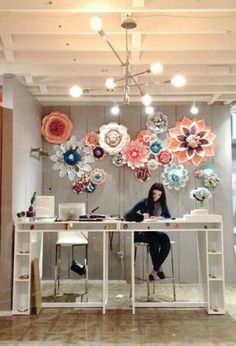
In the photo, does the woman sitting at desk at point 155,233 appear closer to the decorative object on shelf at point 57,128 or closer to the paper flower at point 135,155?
the paper flower at point 135,155

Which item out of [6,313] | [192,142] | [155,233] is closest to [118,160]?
[192,142]

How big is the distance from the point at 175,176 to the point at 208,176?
49cm

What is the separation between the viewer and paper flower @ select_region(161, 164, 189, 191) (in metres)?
5.95

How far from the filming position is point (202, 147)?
5965 mm

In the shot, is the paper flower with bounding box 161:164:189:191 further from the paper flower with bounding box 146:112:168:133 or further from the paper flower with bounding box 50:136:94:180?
the paper flower with bounding box 50:136:94:180

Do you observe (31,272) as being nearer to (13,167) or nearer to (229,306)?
(13,167)

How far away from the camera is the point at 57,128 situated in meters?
5.96

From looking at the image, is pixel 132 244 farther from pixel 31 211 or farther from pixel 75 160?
pixel 75 160

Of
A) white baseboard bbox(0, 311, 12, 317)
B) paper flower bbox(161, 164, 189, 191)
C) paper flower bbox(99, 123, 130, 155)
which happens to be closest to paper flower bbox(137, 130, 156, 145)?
paper flower bbox(99, 123, 130, 155)

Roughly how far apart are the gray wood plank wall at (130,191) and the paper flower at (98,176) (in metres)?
0.08

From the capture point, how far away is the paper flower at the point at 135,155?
19.5ft

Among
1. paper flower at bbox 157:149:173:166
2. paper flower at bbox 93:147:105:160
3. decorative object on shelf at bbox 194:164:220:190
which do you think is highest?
paper flower at bbox 93:147:105:160

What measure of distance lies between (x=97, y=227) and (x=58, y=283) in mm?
1561

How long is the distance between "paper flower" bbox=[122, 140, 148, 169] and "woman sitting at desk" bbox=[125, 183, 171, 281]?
0.89m
